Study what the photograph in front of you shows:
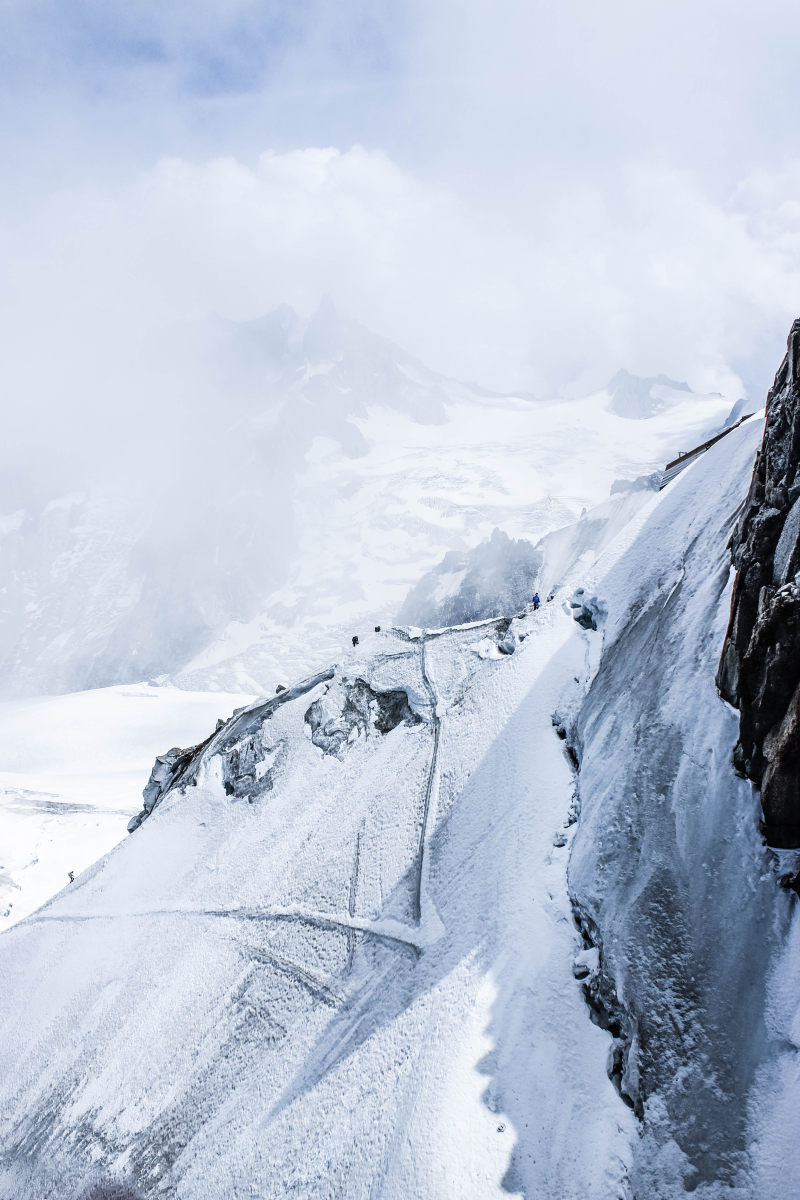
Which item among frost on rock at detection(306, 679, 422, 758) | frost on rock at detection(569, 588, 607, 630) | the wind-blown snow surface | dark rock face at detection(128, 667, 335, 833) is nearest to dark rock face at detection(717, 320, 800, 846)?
frost on rock at detection(569, 588, 607, 630)

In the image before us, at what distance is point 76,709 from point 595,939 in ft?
361

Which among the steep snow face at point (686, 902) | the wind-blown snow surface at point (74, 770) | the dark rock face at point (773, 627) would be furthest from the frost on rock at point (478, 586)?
the dark rock face at point (773, 627)

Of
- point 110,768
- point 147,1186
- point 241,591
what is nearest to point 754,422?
point 147,1186

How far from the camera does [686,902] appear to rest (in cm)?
1496

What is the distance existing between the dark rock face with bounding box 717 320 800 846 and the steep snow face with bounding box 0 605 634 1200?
685cm

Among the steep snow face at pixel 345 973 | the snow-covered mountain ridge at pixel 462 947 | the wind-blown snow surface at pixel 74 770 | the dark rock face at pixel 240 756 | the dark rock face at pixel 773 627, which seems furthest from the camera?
the wind-blown snow surface at pixel 74 770

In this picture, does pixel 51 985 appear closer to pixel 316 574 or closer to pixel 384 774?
pixel 384 774

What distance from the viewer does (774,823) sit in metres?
13.5

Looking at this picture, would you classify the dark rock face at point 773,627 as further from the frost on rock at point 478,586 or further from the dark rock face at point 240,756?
the frost on rock at point 478,586

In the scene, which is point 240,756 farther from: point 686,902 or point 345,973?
point 686,902

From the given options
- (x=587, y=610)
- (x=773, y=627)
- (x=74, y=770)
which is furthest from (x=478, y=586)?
(x=773, y=627)

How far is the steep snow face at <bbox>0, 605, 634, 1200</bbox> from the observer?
15.0m

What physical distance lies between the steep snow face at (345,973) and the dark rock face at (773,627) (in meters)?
6.85

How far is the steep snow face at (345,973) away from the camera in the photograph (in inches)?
589
